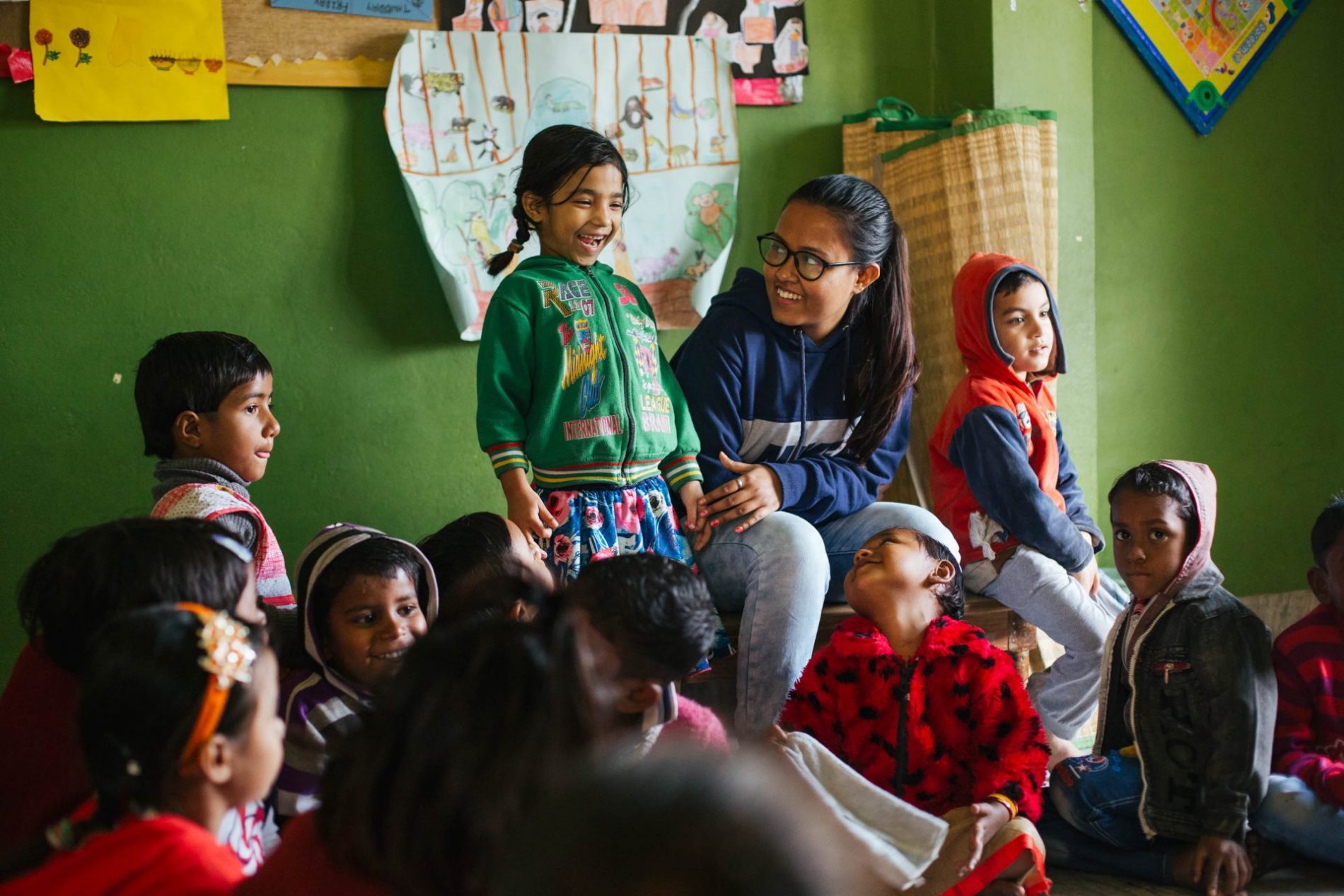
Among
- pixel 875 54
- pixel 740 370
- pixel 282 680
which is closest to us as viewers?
pixel 282 680

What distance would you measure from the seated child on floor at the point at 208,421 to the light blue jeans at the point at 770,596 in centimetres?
80

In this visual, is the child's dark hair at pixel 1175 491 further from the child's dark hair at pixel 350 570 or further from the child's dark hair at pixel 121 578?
the child's dark hair at pixel 121 578

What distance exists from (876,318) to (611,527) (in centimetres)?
74

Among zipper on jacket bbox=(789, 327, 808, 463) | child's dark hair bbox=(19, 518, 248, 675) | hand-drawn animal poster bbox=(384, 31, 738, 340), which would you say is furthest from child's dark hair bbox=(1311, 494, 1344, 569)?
child's dark hair bbox=(19, 518, 248, 675)

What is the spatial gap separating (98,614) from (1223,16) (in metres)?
3.28

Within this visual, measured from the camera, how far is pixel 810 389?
2439 millimetres

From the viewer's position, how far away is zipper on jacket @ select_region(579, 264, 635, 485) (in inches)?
85.8

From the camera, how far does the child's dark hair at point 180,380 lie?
212 centimetres

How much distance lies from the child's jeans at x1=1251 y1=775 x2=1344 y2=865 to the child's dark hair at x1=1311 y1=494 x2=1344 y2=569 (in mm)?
412

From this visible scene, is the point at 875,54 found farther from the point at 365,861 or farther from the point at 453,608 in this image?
the point at 365,861

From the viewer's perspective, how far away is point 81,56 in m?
2.49

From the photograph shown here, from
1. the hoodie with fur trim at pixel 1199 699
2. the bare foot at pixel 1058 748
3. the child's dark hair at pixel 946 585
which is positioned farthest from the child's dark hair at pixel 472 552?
the bare foot at pixel 1058 748

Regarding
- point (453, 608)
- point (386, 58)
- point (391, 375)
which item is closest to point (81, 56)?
point (386, 58)

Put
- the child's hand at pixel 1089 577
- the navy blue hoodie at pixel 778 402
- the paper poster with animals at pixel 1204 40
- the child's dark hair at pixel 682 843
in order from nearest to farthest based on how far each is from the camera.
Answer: the child's dark hair at pixel 682 843 < the navy blue hoodie at pixel 778 402 < the child's hand at pixel 1089 577 < the paper poster with animals at pixel 1204 40
